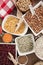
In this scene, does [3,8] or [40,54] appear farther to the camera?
[3,8]

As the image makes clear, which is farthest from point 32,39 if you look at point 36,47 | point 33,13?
point 33,13

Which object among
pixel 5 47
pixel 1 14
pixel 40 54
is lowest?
pixel 40 54

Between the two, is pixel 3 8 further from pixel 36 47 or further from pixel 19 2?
pixel 36 47

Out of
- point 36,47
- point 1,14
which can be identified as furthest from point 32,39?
point 1,14

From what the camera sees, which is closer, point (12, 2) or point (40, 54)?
point (40, 54)

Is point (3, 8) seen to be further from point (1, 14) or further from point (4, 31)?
point (4, 31)

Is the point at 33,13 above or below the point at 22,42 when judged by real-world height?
above

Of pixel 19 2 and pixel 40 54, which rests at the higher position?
pixel 19 2
